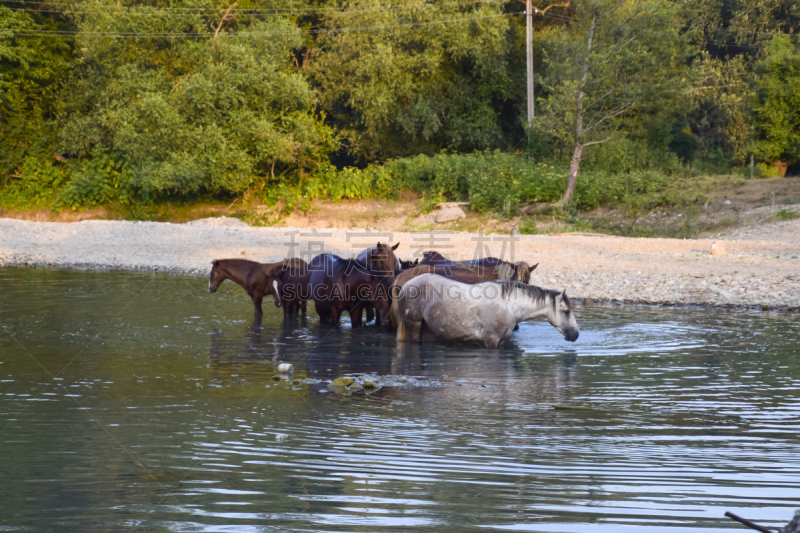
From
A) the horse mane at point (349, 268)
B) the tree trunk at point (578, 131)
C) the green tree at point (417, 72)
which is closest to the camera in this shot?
the horse mane at point (349, 268)

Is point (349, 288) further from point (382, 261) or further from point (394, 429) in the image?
point (394, 429)

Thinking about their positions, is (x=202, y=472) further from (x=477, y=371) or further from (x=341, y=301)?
(x=341, y=301)

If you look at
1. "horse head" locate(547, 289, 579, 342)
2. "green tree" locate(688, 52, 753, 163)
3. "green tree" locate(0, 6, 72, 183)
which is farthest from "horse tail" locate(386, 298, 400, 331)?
"green tree" locate(0, 6, 72, 183)

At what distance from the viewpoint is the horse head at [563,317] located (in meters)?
10.6

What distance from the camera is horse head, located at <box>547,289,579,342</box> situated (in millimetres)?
10555

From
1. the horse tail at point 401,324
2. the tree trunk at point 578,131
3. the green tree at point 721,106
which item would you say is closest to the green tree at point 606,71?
the tree trunk at point 578,131

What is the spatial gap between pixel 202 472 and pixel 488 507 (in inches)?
80.8

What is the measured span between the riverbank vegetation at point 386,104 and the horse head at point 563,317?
19189mm

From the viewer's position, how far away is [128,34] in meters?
38.2

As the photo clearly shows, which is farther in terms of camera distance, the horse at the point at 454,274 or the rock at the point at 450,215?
the rock at the point at 450,215

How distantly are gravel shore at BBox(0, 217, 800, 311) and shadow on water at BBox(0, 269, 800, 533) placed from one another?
309cm

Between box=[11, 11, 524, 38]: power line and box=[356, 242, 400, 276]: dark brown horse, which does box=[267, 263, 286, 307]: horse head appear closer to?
box=[356, 242, 400, 276]: dark brown horse

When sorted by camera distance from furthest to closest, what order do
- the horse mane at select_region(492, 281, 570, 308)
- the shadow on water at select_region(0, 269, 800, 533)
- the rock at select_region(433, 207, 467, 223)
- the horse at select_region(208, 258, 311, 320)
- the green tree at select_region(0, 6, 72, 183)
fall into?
the green tree at select_region(0, 6, 72, 183) → the rock at select_region(433, 207, 467, 223) → the horse at select_region(208, 258, 311, 320) → the horse mane at select_region(492, 281, 570, 308) → the shadow on water at select_region(0, 269, 800, 533)

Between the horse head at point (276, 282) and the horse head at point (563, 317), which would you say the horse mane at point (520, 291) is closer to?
the horse head at point (563, 317)
